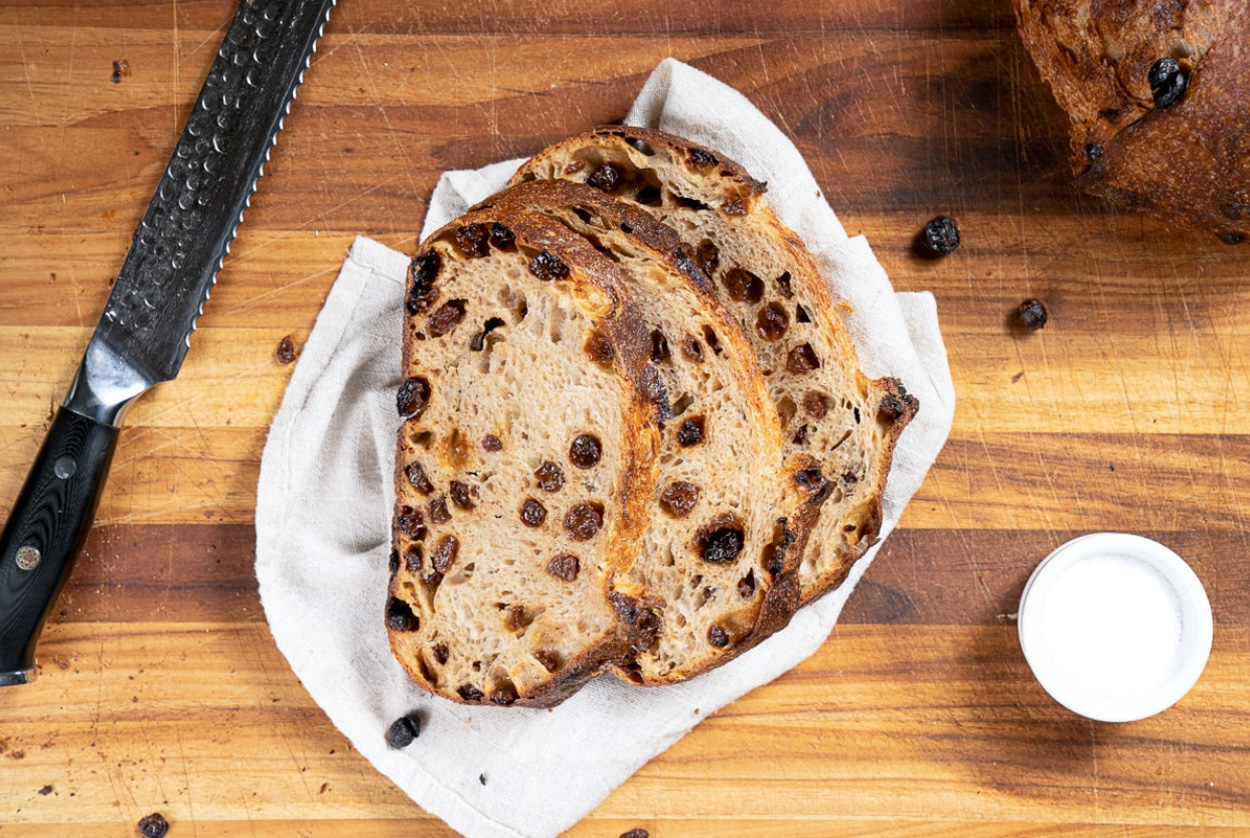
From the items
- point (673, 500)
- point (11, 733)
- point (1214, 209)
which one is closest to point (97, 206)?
point (11, 733)

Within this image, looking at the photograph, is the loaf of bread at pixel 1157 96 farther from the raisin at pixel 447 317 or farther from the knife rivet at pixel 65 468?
the knife rivet at pixel 65 468

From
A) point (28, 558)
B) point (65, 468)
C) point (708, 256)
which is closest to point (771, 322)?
point (708, 256)

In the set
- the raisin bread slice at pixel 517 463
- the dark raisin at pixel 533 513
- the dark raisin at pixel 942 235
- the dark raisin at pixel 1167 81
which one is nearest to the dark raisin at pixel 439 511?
the raisin bread slice at pixel 517 463

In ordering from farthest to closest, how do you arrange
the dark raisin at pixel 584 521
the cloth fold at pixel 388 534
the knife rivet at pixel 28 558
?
the cloth fold at pixel 388 534
the knife rivet at pixel 28 558
the dark raisin at pixel 584 521

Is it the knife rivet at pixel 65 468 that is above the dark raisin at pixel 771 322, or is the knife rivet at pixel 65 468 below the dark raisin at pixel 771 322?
below

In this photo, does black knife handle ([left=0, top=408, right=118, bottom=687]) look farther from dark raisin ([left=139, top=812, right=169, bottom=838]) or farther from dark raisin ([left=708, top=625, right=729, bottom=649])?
dark raisin ([left=708, top=625, right=729, bottom=649])

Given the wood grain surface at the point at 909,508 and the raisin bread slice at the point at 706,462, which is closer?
the raisin bread slice at the point at 706,462

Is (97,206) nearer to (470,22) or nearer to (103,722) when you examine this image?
(470,22)
